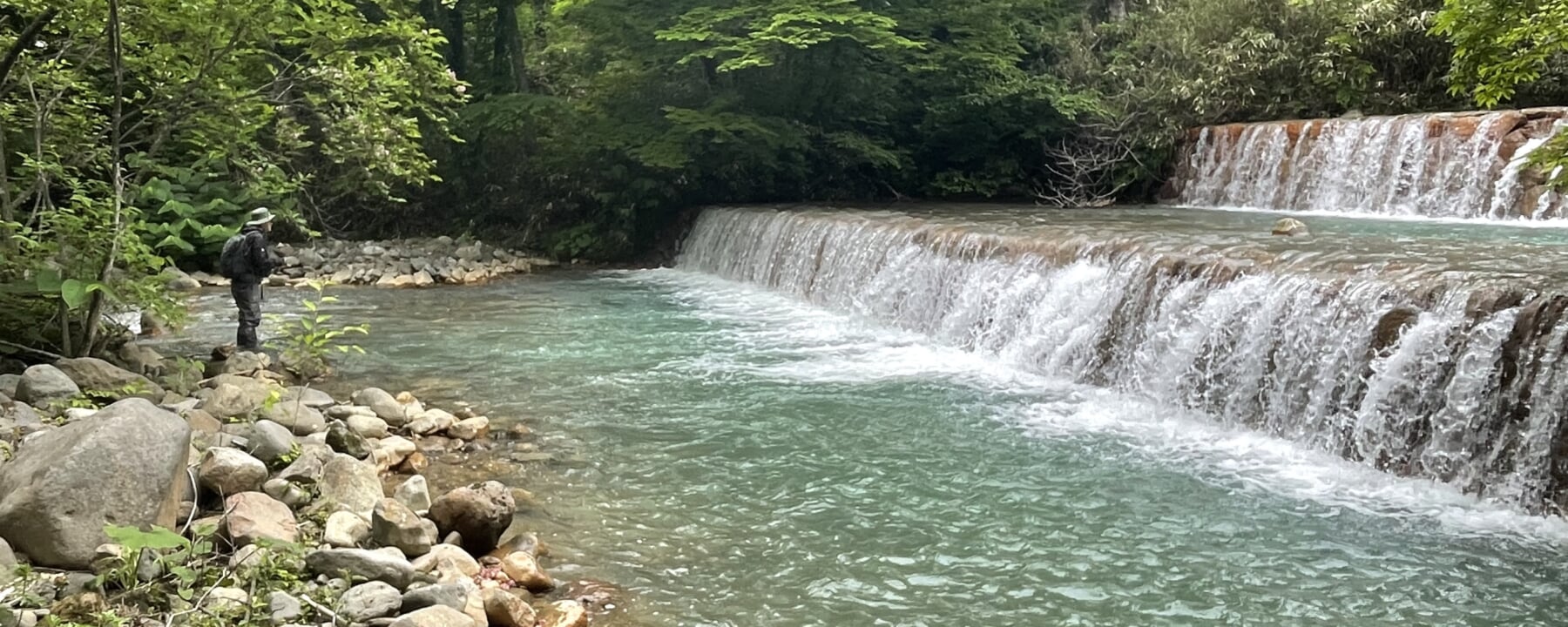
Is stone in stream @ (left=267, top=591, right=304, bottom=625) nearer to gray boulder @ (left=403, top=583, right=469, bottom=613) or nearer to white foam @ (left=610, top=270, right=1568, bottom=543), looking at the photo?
gray boulder @ (left=403, top=583, right=469, bottom=613)

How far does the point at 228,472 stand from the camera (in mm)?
4816

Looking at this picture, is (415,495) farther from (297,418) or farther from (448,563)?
(297,418)

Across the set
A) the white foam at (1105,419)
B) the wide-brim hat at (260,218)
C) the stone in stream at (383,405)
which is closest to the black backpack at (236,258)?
the wide-brim hat at (260,218)

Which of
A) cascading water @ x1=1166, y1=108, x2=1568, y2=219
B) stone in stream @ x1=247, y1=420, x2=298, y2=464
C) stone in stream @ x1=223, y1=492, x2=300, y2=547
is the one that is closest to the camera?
stone in stream @ x1=223, y1=492, x2=300, y2=547

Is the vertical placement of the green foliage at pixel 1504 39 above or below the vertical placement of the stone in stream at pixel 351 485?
above

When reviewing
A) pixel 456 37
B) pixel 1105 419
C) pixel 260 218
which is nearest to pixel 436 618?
pixel 1105 419

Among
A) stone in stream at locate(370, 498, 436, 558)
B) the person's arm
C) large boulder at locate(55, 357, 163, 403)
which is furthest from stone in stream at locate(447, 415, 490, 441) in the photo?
the person's arm

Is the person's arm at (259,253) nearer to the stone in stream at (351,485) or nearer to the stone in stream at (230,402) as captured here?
the stone in stream at (230,402)

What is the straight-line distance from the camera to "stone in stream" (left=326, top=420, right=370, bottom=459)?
242 inches

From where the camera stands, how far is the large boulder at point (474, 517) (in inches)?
194

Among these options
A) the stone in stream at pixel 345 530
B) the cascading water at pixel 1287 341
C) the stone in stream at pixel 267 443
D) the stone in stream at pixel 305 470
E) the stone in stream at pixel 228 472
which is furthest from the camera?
the cascading water at pixel 1287 341

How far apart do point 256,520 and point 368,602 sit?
0.86m

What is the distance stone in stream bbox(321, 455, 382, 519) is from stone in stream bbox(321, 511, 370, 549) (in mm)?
223

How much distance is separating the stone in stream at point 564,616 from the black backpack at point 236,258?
5.86 m
